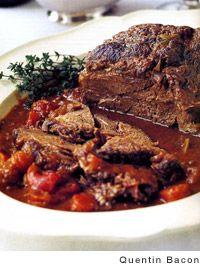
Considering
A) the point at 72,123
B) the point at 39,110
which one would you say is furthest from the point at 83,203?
the point at 39,110

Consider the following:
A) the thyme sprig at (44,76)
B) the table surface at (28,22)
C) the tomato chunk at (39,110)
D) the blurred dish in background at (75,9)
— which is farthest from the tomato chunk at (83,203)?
the blurred dish in background at (75,9)

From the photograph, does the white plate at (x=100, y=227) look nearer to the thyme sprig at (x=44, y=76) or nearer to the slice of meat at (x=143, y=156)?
the slice of meat at (x=143, y=156)

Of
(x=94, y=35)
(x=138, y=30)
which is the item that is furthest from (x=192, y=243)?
(x=94, y=35)

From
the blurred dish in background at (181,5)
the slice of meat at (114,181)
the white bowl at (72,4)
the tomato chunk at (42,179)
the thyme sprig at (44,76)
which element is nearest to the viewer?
the slice of meat at (114,181)

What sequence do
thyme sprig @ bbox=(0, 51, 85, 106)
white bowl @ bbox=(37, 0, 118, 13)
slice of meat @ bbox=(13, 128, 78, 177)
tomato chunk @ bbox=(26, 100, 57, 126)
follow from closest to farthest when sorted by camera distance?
slice of meat @ bbox=(13, 128, 78, 177) → tomato chunk @ bbox=(26, 100, 57, 126) → thyme sprig @ bbox=(0, 51, 85, 106) → white bowl @ bbox=(37, 0, 118, 13)

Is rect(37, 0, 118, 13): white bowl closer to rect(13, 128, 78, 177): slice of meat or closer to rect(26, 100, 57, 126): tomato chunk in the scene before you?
rect(26, 100, 57, 126): tomato chunk

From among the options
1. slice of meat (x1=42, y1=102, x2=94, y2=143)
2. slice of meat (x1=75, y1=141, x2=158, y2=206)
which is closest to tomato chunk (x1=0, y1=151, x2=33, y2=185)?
slice of meat (x1=42, y1=102, x2=94, y2=143)
